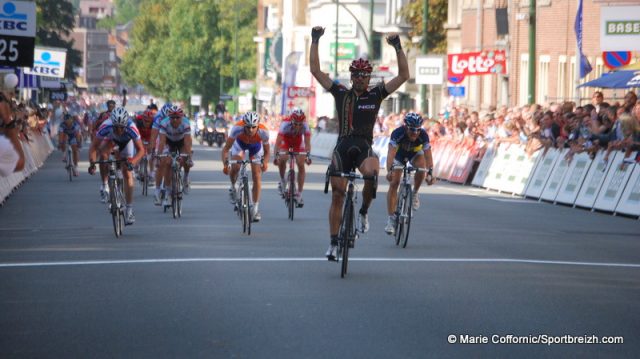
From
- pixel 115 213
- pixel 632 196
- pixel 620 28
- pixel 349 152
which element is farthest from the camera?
pixel 620 28

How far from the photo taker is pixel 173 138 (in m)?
21.8

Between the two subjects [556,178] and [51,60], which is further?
[51,60]

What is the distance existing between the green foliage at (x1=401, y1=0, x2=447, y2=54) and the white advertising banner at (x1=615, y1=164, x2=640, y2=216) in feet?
138

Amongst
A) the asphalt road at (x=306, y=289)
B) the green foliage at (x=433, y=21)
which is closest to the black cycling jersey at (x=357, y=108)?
the asphalt road at (x=306, y=289)

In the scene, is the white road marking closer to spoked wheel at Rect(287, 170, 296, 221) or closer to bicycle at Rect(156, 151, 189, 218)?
spoked wheel at Rect(287, 170, 296, 221)

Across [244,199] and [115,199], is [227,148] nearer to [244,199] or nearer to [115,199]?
[244,199]

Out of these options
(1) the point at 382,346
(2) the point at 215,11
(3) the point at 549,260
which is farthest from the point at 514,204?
(2) the point at 215,11

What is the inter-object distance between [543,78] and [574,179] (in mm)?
24050

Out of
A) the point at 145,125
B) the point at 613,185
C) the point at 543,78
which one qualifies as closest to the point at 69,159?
the point at 145,125

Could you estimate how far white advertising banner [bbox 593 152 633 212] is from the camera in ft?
77.8

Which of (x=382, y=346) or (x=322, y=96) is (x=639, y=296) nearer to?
(x=382, y=346)

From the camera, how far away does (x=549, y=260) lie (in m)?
15.5

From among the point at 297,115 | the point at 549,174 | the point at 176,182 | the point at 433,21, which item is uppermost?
the point at 433,21

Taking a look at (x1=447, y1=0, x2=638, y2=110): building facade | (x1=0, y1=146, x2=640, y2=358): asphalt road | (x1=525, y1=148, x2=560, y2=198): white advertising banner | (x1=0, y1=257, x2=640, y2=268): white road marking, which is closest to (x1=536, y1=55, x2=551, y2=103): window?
(x1=447, y1=0, x2=638, y2=110): building facade
